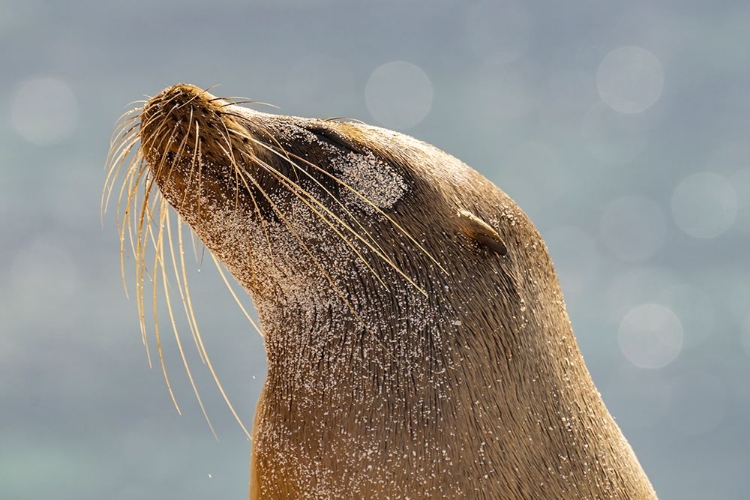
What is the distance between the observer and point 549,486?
2.79 m

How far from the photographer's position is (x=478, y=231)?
2865mm

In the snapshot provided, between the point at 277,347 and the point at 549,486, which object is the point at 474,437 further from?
the point at 277,347

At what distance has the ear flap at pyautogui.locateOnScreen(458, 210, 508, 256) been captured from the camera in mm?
2861

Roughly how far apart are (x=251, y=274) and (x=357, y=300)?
1.08 feet

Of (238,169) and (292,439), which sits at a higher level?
(238,169)

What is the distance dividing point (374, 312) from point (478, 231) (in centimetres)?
38

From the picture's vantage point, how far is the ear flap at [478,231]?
9.39 feet

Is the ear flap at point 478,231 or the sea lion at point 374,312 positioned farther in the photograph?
the ear flap at point 478,231

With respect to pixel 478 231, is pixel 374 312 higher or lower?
lower

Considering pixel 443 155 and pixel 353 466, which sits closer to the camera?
pixel 353 466

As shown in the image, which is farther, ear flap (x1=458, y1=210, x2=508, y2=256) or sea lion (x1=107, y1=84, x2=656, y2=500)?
ear flap (x1=458, y1=210, x2=508, y2=256)

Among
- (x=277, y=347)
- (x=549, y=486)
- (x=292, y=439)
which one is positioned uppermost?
(x=277, y=347)

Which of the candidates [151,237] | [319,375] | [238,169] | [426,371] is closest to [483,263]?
Result: [426,371]

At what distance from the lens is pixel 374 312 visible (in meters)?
2.82
